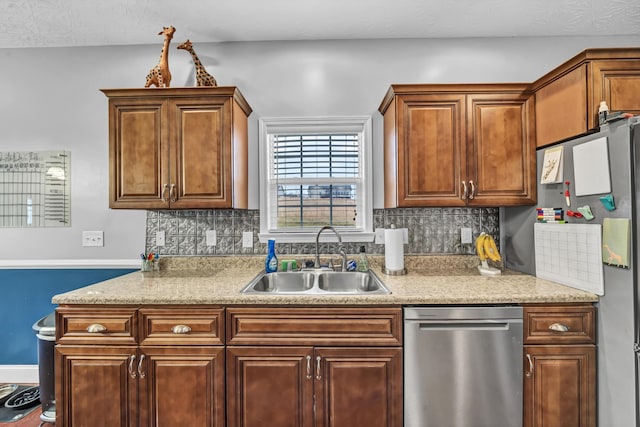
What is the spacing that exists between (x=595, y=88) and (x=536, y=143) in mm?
432

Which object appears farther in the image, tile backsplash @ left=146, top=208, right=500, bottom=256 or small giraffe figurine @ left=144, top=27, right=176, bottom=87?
tile backsplash @ left=146, top=208, right=500, bottom=256

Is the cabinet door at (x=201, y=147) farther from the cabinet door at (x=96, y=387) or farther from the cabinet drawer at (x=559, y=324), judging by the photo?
the cabinet drawer at (x=559, y=324)

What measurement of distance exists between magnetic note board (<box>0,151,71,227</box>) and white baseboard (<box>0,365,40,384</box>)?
113 centimetres

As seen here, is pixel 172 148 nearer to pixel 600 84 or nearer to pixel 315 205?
pixel 315 205

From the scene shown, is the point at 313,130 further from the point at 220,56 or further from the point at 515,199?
the point at 515,199

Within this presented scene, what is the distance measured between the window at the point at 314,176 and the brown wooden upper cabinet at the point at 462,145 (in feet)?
1.44

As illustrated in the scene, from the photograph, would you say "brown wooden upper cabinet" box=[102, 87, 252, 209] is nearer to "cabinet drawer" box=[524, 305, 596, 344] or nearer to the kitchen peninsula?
the kitchen peninsula

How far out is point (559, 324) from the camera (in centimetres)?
155

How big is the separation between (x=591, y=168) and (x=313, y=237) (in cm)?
169

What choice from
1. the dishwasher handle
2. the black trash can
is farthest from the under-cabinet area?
the black trash can

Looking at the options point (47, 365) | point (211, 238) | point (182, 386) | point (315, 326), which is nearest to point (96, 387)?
point (182, 386)

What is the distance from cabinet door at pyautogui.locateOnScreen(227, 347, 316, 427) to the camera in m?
1.55

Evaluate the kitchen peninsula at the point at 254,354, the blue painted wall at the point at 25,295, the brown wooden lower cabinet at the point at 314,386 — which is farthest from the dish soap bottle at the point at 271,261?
the blue painted wall at the point at 25,295

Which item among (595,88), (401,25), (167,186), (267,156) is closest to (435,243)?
(595,88)
